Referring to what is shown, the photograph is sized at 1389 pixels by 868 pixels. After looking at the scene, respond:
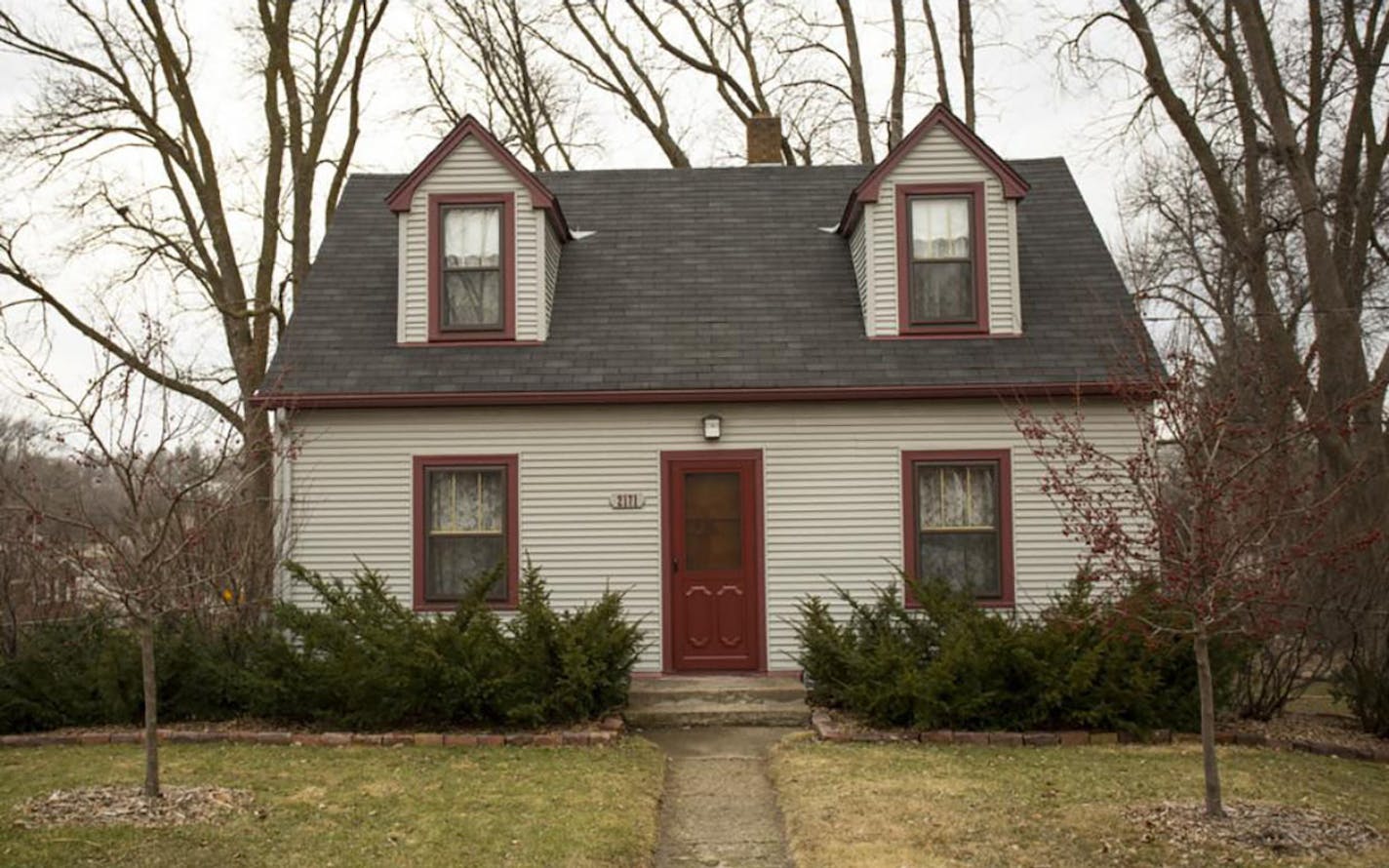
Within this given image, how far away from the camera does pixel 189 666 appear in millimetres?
10742

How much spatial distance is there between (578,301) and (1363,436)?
34.2 ft

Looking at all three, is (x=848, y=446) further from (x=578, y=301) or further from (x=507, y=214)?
(x=507, y=214)

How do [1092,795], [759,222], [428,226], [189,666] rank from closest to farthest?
1. [1092,795]
2. [189,666]
3. [428,226]
4. [759,222]

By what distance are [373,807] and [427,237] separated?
7.17 m

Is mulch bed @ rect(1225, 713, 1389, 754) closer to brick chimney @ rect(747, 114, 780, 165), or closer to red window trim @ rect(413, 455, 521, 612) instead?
red window trim @ rect(413, 455, 521, 612)

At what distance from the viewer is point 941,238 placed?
1342cm

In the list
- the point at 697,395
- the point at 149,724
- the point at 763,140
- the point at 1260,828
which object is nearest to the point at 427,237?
the point at 697,395

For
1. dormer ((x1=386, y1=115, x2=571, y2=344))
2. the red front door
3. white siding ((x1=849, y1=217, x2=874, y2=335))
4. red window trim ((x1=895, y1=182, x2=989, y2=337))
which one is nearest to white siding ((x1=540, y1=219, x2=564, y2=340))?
dormer ((x1=386, y1=115, x2=571, y2=344))

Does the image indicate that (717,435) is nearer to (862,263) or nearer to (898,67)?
(862,263)

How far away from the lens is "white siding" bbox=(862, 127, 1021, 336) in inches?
522

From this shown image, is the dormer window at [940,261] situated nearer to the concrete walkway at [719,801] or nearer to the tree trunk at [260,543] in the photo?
the concrete walkway at [719,801]

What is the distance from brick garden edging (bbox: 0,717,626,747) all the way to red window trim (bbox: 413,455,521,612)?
248cm

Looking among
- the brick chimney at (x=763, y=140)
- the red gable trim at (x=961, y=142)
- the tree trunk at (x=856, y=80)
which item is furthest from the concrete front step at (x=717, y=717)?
the tree trunk at (x=856, y=80)

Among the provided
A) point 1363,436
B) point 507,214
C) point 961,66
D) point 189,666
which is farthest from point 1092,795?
point 961,66
